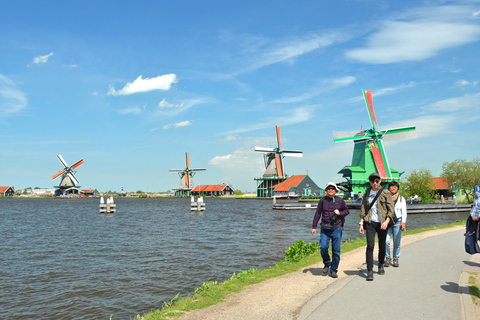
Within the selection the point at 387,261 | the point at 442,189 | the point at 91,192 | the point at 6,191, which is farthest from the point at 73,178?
the point at 387,261

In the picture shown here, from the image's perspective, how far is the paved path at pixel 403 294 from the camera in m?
5.77

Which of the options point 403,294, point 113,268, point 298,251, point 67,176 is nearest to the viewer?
point 403,294

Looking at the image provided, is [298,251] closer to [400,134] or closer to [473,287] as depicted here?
[473,287]

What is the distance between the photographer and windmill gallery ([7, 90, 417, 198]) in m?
60.2

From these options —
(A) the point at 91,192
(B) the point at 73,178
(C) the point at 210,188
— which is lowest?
(C) the point at 210,188

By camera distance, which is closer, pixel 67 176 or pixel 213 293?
pixel 213 293

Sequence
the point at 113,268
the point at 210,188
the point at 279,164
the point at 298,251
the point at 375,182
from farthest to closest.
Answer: the point at 210,188, the point at 279,164, the point at 113,268, the point at 298,251, the point at 375,182

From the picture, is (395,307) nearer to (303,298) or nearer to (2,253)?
(303,298)

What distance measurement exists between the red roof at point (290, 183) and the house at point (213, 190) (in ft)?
142

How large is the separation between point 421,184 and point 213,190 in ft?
283

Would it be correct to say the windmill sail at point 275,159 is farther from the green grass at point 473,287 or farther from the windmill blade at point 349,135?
the green grass at point 473,287

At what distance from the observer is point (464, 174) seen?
59031 millimetres

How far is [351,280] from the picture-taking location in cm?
800

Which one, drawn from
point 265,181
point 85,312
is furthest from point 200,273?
point 265,181
